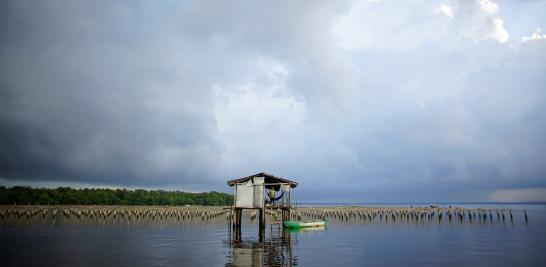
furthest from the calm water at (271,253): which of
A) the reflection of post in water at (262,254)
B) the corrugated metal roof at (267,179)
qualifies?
the corrugated metal roof at (267,179)

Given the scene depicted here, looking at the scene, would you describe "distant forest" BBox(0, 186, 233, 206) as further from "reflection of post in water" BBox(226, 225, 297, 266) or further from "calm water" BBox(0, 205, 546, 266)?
"reflection of post in water" BBox(226, 225, 297, 266)

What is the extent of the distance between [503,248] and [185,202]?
4633 inches

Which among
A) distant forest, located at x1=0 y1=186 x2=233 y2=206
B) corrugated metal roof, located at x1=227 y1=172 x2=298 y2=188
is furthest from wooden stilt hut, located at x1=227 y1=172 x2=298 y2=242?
distant forest, located at x1=0 y1=186 x2=233 y2=206

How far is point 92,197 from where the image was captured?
11975 cm

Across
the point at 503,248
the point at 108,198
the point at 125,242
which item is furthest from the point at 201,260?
the point at 108,198

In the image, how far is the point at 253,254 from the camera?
91.6 feet

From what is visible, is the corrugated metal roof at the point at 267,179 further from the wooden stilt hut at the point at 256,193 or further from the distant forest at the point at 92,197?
the distant forest at the point at 92,197

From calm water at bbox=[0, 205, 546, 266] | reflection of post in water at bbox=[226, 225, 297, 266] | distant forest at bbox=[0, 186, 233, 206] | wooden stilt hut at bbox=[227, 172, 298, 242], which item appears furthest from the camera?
distant forest at bbox=[0, 186, 233, 206]

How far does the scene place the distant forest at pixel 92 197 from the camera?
113 m

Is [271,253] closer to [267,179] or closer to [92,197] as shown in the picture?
[267,179]

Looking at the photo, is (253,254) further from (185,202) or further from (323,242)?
(185,202)

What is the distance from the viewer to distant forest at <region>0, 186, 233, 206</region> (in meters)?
113

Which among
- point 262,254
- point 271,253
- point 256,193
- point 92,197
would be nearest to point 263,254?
point 262,254

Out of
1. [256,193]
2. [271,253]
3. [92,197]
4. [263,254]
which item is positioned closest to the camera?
[263,254]
